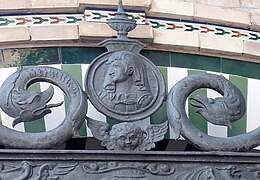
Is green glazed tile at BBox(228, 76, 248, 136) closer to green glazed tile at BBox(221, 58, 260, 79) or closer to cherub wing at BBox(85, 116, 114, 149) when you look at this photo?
green glazed tile at BBox(221, 58, 260, 79)

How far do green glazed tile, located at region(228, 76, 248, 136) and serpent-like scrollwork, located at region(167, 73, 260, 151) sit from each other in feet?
1.34

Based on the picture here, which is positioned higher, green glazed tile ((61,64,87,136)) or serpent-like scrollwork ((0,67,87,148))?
green glazed tile ((61,64,87,136))

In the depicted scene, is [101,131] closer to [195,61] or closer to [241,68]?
[195,61]

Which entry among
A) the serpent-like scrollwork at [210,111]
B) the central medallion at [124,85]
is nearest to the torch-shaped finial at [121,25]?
the central medallion at [124,85]

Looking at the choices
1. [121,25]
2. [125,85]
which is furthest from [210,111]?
[121,25]

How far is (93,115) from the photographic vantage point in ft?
18.9

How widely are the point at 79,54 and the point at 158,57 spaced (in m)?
0.40

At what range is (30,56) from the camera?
5.89 m

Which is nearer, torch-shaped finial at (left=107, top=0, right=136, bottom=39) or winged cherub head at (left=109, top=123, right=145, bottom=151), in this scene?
winged cherub head at (left=109, top=123, right=145, bottom=151)

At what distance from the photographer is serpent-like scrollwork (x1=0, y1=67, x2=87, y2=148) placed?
528cm

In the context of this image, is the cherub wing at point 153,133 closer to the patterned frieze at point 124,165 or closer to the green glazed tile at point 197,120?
the patterned frieze at point 124,165

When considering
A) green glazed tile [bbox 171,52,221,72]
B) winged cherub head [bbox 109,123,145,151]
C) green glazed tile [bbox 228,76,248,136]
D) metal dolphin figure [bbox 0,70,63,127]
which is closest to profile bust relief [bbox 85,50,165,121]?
winged cherub head [bbox 109,123,145,151]

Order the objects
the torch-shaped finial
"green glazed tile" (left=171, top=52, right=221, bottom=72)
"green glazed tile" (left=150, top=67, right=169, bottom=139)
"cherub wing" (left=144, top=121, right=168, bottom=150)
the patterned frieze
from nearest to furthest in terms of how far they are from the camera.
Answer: the patterned frieze
"cherub wing" (left=144, top=121, right=168, bottom=150)
the torch-shaped finial
"green glazed tile" (left=150, top=67, right=169, bottom=139)
"green glazed tile" (left=171, top=52, right=221, bottom=72)

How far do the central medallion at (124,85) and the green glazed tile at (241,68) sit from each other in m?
0.62
